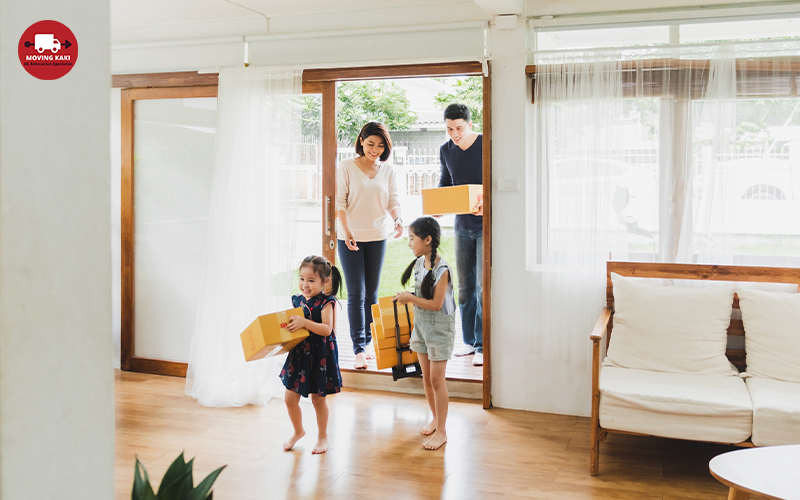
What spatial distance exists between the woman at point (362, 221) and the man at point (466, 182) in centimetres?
42

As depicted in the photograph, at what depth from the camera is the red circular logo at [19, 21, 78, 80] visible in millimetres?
1037

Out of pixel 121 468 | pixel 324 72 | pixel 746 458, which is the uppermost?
pixel 324 72

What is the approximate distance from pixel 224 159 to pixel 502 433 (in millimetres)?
2371

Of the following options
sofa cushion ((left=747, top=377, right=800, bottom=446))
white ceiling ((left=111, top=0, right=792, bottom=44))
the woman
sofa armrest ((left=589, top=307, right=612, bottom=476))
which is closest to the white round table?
sofa cushion ((left=747, top=377, right=800, bottom=446))

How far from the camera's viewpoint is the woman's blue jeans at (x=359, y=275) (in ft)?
14.4

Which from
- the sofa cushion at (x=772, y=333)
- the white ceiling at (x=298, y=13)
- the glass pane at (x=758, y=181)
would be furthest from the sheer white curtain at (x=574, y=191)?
the sofa cushion at (x=772, y=333)

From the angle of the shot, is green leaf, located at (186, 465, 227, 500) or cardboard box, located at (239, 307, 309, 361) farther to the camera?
cardboard box, located at (239, 307, 309, 361)

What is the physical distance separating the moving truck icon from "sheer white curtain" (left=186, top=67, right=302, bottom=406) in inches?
120

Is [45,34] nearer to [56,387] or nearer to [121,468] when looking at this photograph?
[56,387]

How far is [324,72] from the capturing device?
411 cm

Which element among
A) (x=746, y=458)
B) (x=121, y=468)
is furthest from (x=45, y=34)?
(x=121, y=468)

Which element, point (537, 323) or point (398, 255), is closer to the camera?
point (537, 323)

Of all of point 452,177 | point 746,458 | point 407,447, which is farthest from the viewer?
point 452,177

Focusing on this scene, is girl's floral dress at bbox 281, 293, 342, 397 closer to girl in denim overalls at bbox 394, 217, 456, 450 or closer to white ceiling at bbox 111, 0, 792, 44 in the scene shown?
girl in denim overalls at bbox 394, 217, 456, 450
